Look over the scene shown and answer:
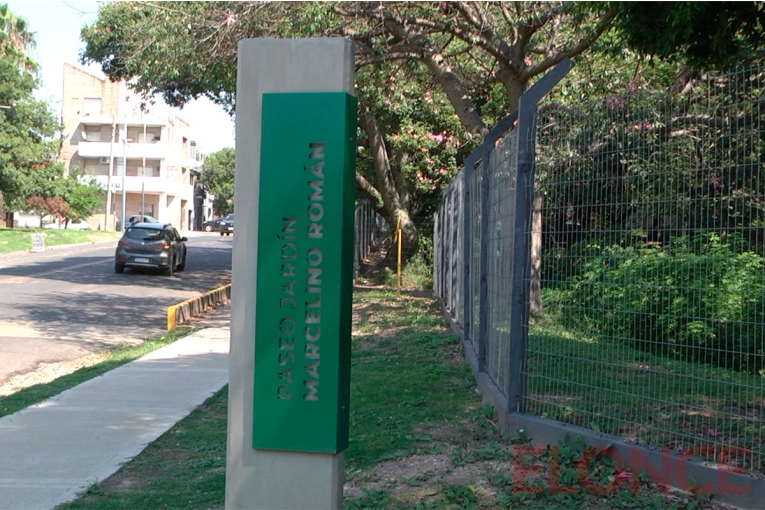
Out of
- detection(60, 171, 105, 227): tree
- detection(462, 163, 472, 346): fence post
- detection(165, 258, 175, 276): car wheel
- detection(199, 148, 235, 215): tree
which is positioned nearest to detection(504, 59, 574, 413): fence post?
detection(462, 163, 472, 346): fence post

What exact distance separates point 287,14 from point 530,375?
29.6 feet

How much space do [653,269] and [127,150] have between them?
73.6 metres

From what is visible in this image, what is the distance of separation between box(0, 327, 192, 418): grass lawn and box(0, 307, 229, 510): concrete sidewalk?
9.0 inches

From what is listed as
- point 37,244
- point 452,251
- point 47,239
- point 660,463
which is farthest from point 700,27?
point 47,239

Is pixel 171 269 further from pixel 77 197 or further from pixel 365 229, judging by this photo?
pixel 77 197

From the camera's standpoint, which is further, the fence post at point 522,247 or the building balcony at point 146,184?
the building balcony at point 146,184

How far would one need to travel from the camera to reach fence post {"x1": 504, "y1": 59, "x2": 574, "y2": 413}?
6172mm

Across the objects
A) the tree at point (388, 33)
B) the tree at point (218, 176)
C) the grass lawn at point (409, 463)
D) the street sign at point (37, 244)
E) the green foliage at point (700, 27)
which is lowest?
the grass lawn at point (409, 463)

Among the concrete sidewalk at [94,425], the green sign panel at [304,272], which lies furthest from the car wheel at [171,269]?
the green sign panel at [304,272]

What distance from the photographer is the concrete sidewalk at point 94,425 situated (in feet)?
19.5

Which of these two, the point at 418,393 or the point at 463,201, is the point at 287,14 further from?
the point at 418,393

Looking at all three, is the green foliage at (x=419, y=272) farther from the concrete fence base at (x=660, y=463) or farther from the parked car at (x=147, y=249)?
the concrete fence base at (x=660, y=463)

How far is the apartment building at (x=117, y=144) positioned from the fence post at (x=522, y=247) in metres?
68.2

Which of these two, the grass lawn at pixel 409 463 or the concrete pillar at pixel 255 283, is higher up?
the concrete pillar at pixel 255 283
